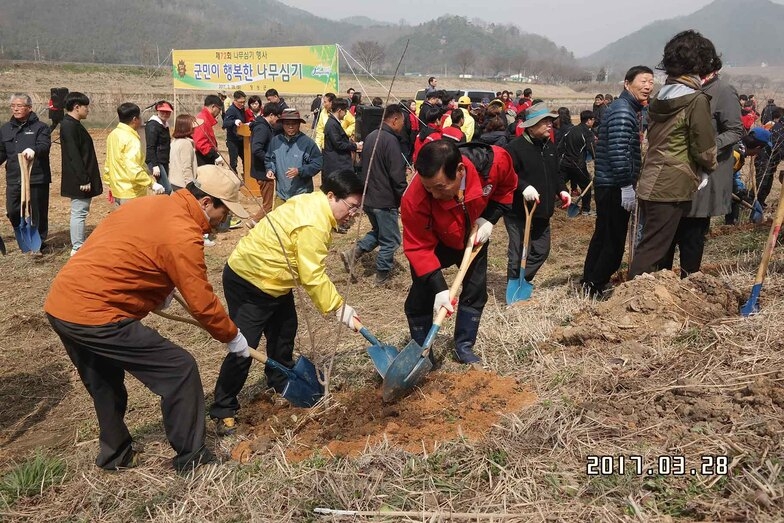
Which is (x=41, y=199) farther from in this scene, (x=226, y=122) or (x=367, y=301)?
(x=367, y=301)

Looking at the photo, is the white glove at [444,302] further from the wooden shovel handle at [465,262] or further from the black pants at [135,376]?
the black pants at [135,376]

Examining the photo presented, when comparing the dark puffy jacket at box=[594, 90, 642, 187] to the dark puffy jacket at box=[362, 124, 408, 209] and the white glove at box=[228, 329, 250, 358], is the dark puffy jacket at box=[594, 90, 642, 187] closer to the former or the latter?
the dark puffy jacket at box=[362, 124, 408, 209]

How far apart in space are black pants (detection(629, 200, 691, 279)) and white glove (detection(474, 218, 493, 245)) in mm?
1181

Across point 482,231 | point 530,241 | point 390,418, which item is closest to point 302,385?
point 390,418

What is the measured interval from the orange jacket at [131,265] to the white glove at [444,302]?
4.59 ft

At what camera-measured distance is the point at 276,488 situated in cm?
265

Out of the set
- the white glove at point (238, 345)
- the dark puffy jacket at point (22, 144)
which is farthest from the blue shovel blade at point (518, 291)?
the dark puffy jacket at point (22, 144)

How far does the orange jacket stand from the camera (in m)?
2.57

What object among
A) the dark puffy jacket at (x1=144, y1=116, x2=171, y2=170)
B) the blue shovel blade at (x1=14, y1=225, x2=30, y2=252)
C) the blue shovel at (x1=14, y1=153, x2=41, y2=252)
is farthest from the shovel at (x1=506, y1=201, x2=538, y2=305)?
the blue shovel blade at (x1=14, y1=225, x2=30, y2=252)

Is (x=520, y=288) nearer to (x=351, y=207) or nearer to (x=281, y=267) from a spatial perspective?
(x=351, y=207)

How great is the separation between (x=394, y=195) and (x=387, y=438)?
138 inches

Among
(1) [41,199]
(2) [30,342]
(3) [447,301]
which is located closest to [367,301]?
(3) [447,301]

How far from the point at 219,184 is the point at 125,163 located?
4257mm

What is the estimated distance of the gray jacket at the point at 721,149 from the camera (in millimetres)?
4223
